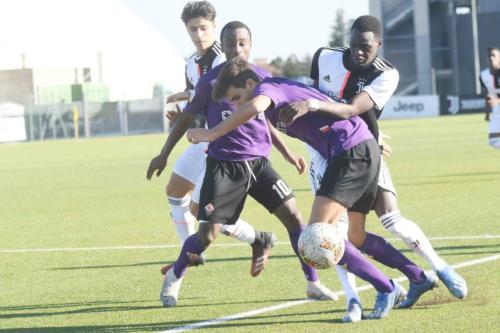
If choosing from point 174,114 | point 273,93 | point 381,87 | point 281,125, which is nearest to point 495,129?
Result: point 174,114

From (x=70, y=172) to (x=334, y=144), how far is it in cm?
2087

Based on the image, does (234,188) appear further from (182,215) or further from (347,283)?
(182,215)

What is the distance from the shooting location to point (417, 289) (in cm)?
823

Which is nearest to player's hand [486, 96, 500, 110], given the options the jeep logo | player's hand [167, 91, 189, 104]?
player's hand [167, 91, 189, 104]

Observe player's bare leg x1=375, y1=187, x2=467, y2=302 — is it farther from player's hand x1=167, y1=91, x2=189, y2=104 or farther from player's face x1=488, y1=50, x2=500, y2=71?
player's face x1=488, y1=50, x2=500, y2=71

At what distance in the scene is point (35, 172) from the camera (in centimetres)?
2878

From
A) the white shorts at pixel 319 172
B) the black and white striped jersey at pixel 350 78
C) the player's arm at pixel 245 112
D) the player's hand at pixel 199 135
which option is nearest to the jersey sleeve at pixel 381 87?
the black and white striped jersey at pixel 350 78

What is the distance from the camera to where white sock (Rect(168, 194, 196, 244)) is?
1023 centimetres

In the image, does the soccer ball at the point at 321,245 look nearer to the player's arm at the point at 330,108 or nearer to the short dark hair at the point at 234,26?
the player's arm at the point at 330,108

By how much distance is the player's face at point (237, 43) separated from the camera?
8781 mm

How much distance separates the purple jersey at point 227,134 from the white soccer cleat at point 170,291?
103cm

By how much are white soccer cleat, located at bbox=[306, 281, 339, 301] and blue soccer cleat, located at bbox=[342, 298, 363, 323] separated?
2.67ft

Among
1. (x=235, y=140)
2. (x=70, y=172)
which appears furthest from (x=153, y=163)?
(x=70, y=172)

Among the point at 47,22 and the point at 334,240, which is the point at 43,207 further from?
the point at 47,22
